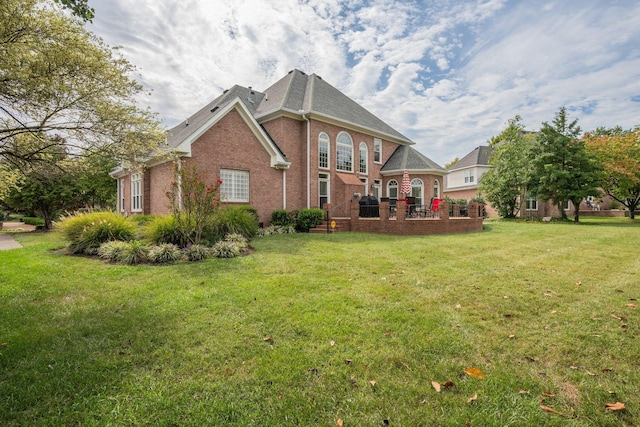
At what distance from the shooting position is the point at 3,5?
16.1 feet

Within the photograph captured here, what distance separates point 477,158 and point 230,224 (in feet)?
112

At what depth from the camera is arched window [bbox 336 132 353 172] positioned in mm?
19891

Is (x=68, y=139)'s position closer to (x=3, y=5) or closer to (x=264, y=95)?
(x=3, y=5)

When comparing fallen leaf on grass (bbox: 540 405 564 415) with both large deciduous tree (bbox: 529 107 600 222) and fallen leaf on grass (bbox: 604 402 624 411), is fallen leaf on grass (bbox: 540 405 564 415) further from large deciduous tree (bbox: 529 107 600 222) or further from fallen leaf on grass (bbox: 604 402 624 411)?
large deciduous tree (bbox: 529 107 600 222)

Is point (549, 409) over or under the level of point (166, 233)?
under

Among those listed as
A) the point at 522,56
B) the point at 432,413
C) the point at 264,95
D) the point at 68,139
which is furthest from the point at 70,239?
the point at 522,56

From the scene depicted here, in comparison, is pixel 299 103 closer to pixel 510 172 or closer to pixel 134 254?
pixel 134 254

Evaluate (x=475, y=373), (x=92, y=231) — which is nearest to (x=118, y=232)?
(x=92, y=231)

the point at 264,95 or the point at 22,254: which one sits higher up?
A: the point at 264,95

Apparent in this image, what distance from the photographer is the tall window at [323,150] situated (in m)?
18.6

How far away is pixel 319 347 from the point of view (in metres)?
3.22

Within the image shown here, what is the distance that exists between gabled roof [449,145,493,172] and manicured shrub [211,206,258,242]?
106 ft

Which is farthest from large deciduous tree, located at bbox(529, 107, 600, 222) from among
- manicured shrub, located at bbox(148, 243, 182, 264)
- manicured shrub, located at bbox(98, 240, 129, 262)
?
manicured shrub, located at bbox(98, 240, 129, 262)

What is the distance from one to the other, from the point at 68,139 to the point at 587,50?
1751 cm
